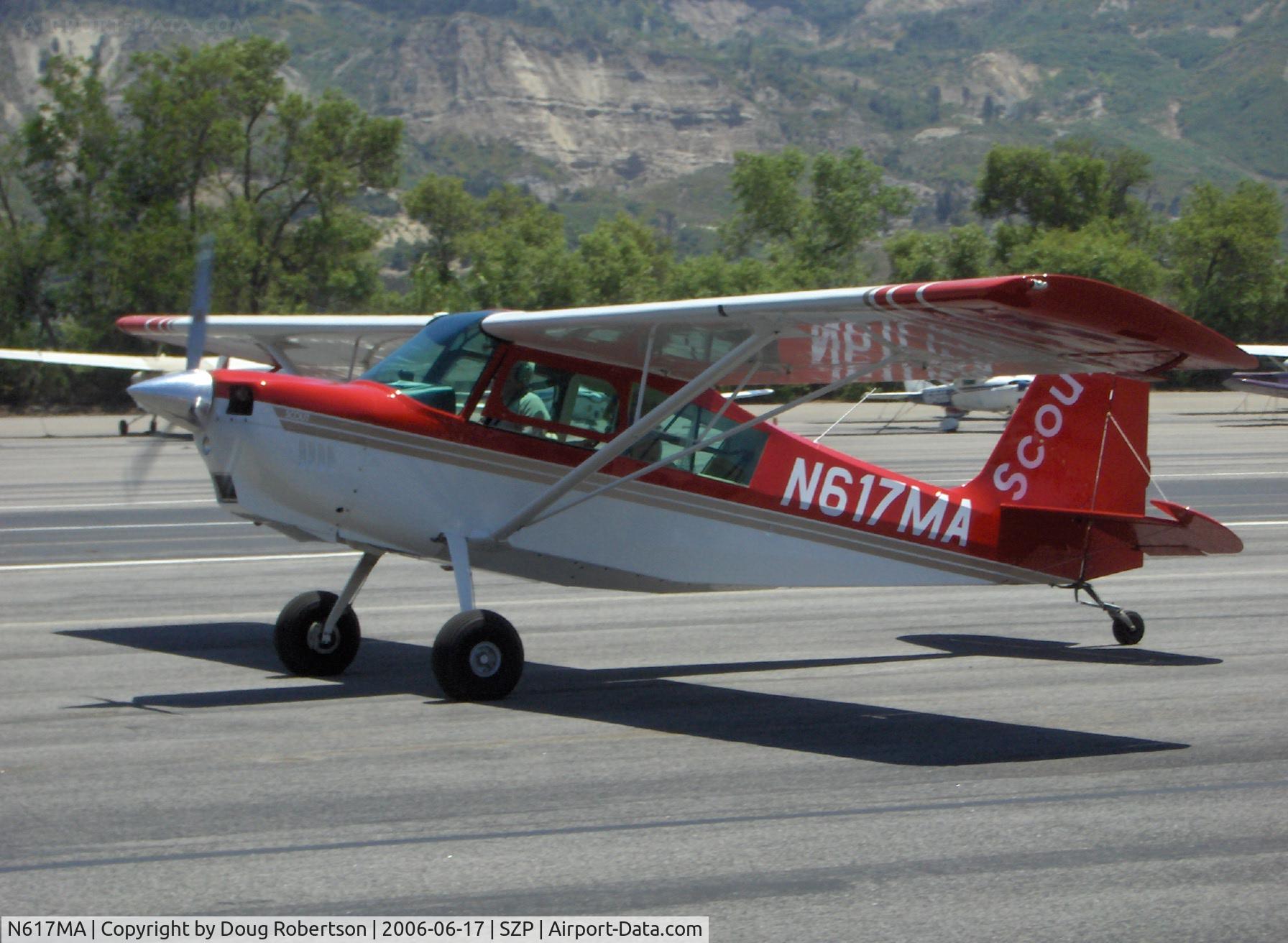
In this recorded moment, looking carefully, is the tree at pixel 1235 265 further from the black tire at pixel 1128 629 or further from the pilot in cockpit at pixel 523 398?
the pilot in cockpit at pixel 523 398

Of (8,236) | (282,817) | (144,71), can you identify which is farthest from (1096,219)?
(282,817)

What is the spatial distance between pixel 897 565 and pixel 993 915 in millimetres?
4973

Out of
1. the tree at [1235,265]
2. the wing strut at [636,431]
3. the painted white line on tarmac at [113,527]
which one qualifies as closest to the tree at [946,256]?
the tree at [1235,265]

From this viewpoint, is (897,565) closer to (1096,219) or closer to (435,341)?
(435,341)

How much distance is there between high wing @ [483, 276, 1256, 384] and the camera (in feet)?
22.4

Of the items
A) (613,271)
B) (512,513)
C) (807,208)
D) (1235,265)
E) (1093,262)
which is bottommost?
(613,271)

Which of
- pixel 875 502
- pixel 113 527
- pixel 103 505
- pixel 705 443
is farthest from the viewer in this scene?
pixel 103 505

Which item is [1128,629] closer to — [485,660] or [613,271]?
[485,660]

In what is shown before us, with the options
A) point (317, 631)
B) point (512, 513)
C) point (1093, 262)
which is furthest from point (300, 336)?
point (1093, 262)

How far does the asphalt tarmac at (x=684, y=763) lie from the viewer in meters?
5.47

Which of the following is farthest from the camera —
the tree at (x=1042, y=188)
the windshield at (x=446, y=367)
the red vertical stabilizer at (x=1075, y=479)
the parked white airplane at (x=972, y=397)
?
the tree at (x=1042, y=188)

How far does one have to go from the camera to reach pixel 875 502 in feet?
33.2

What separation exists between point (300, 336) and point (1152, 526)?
21.4 ft

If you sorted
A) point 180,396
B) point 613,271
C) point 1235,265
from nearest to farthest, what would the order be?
point 180,396 < point 613,271 < point 1235,265
